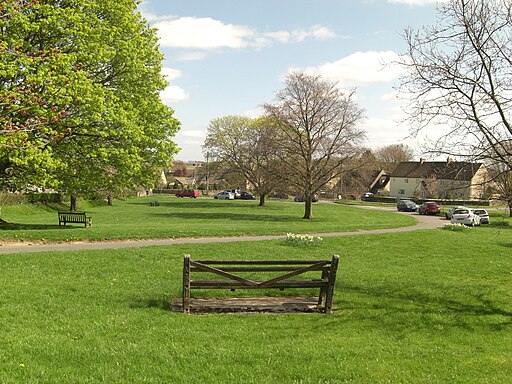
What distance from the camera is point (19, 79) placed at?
17.9 metres

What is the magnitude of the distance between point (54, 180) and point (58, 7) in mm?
7150

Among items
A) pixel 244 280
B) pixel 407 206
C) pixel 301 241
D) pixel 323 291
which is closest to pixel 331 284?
pixel 323 291

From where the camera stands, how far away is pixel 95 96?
1886 centimetres

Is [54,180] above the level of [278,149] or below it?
below

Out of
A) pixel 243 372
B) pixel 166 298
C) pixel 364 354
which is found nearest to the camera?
pixel 243 372

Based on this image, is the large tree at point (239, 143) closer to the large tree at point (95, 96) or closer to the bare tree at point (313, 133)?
the bare tree at point (313, 133)

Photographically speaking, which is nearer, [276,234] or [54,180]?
[54,180]

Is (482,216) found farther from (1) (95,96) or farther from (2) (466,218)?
(1) (95,96)

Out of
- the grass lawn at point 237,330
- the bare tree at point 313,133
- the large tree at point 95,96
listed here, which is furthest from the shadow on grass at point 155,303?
the bare tree at point 313,133

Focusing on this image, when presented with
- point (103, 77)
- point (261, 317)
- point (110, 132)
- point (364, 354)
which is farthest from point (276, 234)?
point (364, 354)

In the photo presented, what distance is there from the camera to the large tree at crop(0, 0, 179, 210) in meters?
17.7

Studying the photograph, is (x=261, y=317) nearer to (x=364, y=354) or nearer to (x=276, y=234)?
(x=364, y=354)

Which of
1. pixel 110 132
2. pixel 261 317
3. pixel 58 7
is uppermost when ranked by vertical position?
pixel 58 7

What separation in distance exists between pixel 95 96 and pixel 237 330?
13718mm
